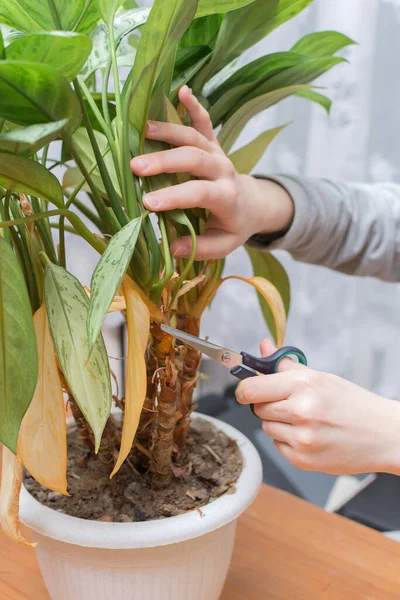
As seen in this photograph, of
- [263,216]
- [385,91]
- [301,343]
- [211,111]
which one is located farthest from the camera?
[301,343]

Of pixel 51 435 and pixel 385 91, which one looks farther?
pixel 385 91

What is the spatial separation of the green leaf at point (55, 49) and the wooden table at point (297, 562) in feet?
1.53

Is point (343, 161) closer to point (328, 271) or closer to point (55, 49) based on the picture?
point (328, 271)

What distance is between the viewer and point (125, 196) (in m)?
0.42

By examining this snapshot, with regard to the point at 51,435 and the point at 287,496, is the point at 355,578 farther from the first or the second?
the point at 51,435

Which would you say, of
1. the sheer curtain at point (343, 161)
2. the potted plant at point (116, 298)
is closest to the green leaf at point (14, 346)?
the potted plant at point (116, 298)

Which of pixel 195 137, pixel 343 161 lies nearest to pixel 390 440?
pixel 195 137

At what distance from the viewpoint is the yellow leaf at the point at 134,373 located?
38 centimetres

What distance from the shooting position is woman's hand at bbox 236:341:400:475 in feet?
1.43

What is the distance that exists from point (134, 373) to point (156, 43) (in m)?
0.21

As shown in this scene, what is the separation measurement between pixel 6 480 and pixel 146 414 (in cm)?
15

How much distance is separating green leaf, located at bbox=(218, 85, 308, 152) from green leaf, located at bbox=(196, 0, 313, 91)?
0.14 feet

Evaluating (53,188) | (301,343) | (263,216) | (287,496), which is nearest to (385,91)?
(301,343)

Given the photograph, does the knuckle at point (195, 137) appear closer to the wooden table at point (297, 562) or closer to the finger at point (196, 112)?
the finger at point (196, 112)
